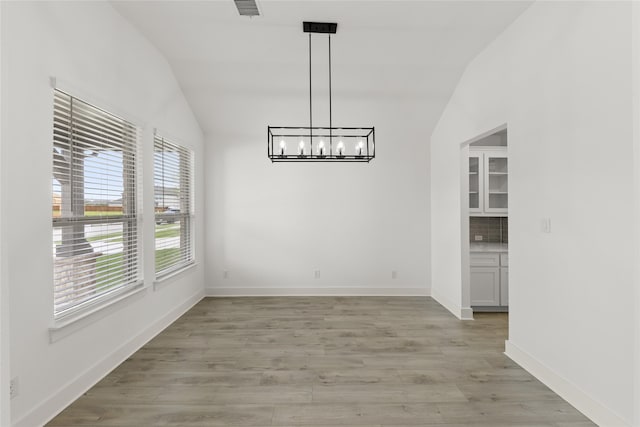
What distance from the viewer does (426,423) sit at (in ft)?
7.66

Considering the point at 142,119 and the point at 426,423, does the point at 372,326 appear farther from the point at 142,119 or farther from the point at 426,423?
the point at 142,119

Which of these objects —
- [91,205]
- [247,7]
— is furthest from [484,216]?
[91,205]

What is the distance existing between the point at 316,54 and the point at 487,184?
2.90 m

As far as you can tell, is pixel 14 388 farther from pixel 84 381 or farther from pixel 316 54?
pixel 316 54

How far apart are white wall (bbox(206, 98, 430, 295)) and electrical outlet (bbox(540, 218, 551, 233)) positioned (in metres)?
2.89

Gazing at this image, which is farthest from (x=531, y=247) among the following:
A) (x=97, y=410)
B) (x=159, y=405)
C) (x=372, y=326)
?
(x=97, y=410)

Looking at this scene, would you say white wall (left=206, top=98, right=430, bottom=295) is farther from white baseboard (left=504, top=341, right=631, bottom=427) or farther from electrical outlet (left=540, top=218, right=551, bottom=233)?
electrical outlet (left=540, top=218, right=551, bottom=233)

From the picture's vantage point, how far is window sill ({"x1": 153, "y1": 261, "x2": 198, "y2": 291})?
13.1ft

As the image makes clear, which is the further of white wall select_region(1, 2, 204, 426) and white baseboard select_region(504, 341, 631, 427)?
white baseboard select_region(504, 341, 631, 427)

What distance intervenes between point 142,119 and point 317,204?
2.90 m

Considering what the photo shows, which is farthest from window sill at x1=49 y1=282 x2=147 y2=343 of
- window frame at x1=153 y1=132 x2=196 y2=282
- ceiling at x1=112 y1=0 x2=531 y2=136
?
ceiling at x1=112 y1=0 x2=531 y2=136

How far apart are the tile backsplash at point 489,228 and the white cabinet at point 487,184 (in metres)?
0.49

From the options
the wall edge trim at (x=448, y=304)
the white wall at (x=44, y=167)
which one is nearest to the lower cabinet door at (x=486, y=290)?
the wall edge trim at (x=448, y=304)

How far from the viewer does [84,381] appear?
108 inches
